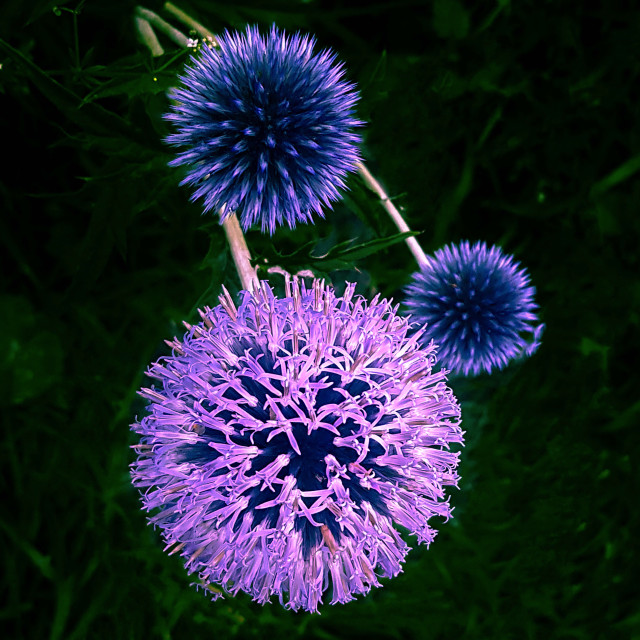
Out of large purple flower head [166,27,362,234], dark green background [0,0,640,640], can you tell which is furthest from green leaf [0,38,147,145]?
dark green background [0,0,640,640]

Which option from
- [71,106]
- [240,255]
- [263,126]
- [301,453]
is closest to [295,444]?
[301,453]

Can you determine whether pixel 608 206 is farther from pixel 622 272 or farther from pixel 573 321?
pixel 573 321

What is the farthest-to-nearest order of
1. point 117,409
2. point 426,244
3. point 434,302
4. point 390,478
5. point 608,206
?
point 608,206 < point 426,244 < point 117,409 < point 434,302 < point 390,478

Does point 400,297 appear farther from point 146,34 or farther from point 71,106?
point 71,106

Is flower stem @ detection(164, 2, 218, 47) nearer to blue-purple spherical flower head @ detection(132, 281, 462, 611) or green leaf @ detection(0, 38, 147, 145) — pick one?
green leaf @ detection(0, 38, 147, 145)

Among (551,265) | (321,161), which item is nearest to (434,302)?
(321,161)

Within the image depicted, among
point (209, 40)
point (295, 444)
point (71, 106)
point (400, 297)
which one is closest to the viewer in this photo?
point (295, 444)
